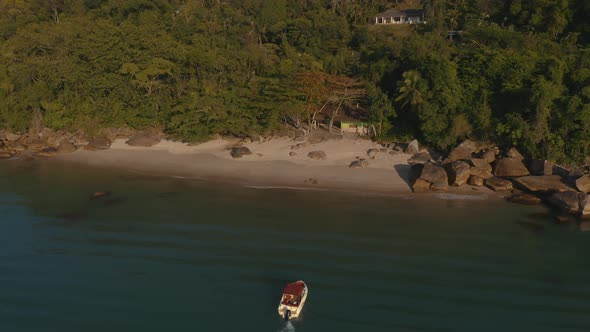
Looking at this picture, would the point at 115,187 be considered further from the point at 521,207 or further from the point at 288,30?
the point at 288,30

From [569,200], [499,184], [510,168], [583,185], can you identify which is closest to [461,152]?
[510,168]

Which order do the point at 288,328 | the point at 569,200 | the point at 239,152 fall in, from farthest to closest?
the point at 239,152
the point at 569,200
the point at 288,328

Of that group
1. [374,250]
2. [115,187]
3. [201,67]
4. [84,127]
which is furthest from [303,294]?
[84,127]

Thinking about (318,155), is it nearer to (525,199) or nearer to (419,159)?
(419,159)

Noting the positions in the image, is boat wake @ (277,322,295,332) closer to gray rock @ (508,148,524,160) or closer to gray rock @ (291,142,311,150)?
gray rock @ (291,142,311,150)

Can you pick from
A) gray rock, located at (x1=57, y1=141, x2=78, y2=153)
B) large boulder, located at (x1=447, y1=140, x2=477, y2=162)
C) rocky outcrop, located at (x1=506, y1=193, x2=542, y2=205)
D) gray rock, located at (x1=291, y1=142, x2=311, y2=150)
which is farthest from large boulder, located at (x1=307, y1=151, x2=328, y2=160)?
gray rock, located at (x1=57, y1=141, x2=78, y2=153)
